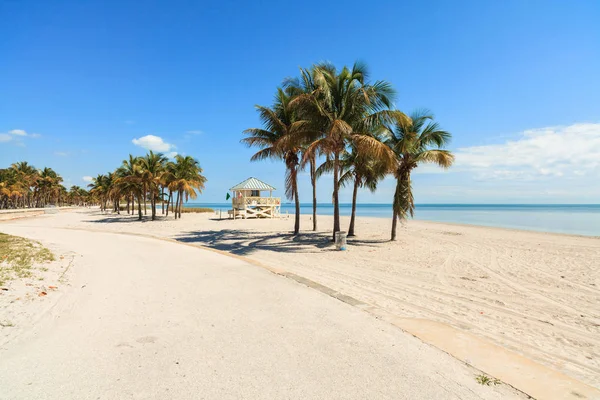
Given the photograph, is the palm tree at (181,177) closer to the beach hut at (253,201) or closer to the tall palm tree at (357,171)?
the beach hut at (253,201)

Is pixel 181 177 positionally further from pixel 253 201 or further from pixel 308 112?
pixel 308 112

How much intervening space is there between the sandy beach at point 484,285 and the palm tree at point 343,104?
13.6 ft

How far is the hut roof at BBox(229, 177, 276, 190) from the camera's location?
34469 mm

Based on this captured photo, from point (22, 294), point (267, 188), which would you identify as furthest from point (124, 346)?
point (267, 188)

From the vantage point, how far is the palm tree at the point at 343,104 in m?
13.8

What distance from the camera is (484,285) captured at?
7785 mm

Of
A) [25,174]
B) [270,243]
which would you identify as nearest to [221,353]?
[270,243]

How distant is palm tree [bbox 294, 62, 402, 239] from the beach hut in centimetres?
1928

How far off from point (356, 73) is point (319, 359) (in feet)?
42.4

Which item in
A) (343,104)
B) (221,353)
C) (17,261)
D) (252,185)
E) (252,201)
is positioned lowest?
(221,353)

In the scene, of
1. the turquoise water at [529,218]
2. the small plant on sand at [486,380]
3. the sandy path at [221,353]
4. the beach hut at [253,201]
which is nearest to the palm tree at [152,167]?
the beach hut at [253,201]

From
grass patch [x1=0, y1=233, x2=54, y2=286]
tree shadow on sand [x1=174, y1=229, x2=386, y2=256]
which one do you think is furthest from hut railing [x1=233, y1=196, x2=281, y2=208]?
grass patch [x1=0, y1=233, x2=54, y2=286]

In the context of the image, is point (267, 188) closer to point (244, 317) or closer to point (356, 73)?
point (356, 73)

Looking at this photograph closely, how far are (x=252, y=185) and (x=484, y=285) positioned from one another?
29019mm
